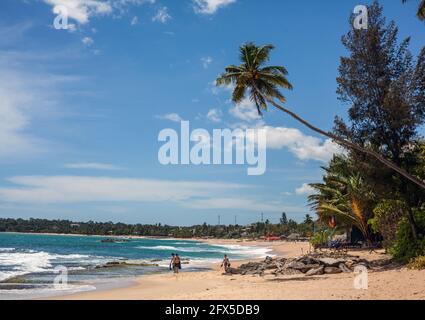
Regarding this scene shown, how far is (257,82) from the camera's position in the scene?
68.6 feet

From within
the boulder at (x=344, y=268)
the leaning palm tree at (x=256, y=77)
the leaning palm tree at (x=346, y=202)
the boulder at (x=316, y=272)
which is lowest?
the boulder at (x=316, y=272)

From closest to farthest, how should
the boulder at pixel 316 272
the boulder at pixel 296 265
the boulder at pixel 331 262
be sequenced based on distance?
1. the boulder at pixel 316 272
2. the boulder at pixel 331 262
3. the boulder at pixel 296 265

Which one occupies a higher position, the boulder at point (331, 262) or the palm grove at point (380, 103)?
the palm grove at point (380, 103)

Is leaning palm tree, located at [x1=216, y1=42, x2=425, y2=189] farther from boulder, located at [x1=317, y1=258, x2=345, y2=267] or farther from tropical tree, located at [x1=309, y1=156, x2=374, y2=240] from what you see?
tropical tree, located at [x1=309, y1=156, x2=374, y2=240]

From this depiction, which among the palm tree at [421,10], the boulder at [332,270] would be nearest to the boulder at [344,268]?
the boulder at [332,270]

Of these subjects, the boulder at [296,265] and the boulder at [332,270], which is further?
the boulder at [296,265]

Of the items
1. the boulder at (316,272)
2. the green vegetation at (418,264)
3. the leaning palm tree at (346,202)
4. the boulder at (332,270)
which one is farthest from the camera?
the leaning palm tree at (346,202)

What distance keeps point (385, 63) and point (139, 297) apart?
1524cm

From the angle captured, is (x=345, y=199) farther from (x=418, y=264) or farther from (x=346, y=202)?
(x=418, y=264)

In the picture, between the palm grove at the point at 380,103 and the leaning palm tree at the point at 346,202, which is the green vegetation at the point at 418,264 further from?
the leaning palm tree at the point at 346,202

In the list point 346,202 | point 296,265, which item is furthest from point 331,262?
point 346,202
